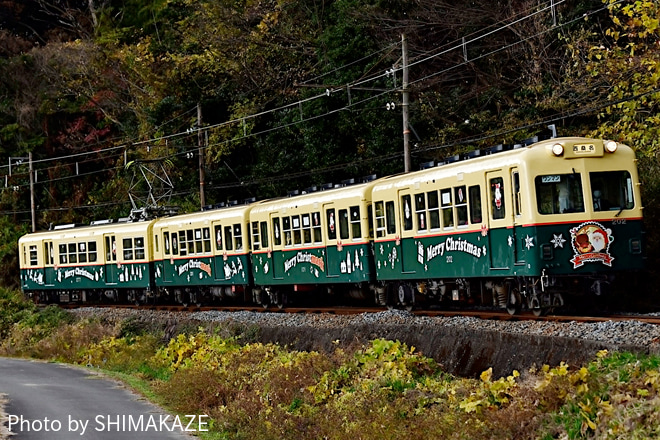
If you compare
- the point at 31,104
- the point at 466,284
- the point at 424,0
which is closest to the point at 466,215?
the point at 466,284

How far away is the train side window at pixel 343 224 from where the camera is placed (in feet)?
77.1

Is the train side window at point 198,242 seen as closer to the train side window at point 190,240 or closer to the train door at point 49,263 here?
the train side window at point 190,240

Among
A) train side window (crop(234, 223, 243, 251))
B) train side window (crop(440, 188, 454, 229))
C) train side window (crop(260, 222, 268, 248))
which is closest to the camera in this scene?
train side window (crop(440, 188, 454, 229))

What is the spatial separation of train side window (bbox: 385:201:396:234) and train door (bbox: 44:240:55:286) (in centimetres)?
2131

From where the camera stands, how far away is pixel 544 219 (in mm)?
16906

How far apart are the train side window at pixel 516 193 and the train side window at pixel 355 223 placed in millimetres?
6086

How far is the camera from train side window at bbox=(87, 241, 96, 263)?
36969 mm

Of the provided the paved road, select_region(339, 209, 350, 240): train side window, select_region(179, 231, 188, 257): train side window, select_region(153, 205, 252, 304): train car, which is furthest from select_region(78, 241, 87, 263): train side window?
the paved road

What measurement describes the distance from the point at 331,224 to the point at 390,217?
270cm

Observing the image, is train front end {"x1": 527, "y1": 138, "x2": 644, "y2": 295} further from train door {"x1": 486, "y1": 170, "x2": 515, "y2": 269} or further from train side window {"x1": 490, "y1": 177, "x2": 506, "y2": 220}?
train side window {"x1": 490, "y1": 177, "x2": 506, "y2": 220}

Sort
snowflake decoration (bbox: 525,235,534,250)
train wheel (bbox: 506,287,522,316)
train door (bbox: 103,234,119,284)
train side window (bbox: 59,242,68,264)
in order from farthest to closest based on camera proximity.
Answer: train side window (bbox: 59,242,68,264), train door (bbox: 103,234,119,284), train wheel (bbox: 506,287,522,316), snowflake decoration (bbox: 525,235,534,250)

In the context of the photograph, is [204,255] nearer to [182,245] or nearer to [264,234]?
[182,245]

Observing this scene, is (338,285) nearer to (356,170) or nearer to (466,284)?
(466,284)

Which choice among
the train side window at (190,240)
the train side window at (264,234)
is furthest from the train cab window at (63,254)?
the train side window at (264,234)
